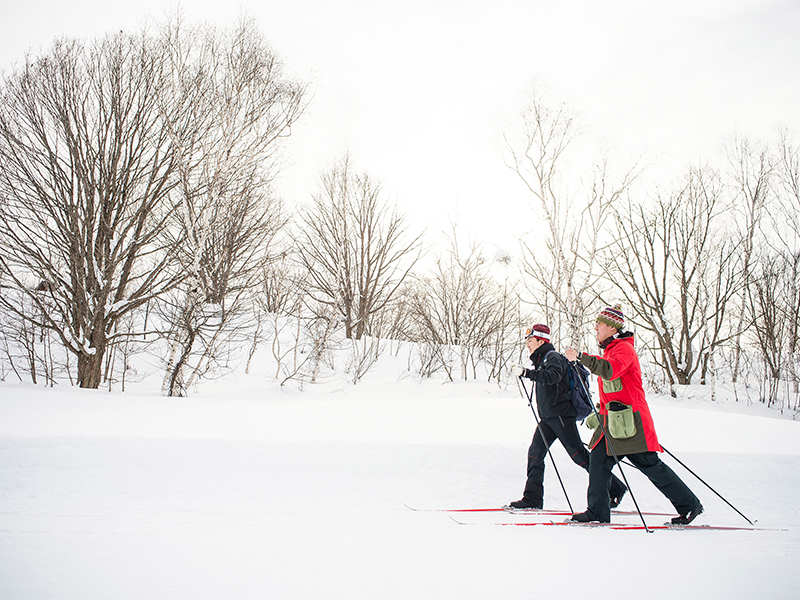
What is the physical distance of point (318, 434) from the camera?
5750 millimetres

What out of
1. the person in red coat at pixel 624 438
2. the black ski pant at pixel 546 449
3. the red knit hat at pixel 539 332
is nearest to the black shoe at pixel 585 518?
the person in red coat at pixel 624 438

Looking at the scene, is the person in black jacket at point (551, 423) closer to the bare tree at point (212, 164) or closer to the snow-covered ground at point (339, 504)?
the snow-covered ground at point (339, 504)

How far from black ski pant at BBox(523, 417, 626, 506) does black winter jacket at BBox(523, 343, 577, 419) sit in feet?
0.29

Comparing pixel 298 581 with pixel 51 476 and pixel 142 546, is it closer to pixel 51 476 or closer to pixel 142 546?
pixel 142 546

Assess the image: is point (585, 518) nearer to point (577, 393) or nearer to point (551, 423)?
point (551, 423)

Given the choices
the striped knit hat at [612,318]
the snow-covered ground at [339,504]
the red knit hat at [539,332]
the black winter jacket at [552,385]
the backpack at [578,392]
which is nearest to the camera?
the snow-covered ground at [339,504]

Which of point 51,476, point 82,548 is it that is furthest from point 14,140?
point 82,548

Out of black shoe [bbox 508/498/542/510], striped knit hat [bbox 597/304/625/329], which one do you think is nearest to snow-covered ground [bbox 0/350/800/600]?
black shoe [bbox 508/498/542/510]

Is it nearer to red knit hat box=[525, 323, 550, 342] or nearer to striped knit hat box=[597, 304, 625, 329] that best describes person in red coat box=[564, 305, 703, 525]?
striped knit hat box=[597, 304, 625, 329]

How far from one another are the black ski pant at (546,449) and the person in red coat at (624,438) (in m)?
0.30

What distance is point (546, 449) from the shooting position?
13.8 feet

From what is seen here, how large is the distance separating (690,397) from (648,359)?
2.52 m

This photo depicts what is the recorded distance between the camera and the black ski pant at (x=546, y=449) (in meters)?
4.06

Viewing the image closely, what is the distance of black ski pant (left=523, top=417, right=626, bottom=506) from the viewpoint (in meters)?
4.06
